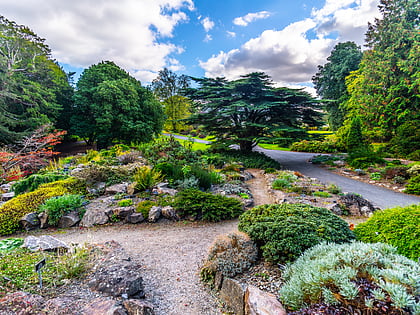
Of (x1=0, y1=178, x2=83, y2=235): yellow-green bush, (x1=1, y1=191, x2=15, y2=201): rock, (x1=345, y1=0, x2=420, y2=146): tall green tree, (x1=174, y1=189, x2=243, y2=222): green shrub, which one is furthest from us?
(x1=345, y1=0, x2=420, y2=146): tall green tree

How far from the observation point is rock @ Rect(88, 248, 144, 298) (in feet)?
6.89

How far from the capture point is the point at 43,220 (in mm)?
4453

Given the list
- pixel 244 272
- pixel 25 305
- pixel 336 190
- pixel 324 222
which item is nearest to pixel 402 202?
pixel 336 190

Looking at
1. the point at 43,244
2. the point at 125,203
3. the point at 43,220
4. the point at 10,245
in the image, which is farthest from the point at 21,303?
the point at 43,220

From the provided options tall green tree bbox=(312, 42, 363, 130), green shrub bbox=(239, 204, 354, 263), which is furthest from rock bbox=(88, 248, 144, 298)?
tall green tree bbox=(312, 42, 363, 130)

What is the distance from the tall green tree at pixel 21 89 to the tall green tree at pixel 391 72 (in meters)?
22.6

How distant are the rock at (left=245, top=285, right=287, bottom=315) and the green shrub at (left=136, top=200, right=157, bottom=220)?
3253mm

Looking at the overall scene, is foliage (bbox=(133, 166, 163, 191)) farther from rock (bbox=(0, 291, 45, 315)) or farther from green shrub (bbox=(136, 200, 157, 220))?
rock (bbox=(0, 291, 45, 315))

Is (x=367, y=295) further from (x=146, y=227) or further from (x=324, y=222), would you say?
(x=146, y=227)

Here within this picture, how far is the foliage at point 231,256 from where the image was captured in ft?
7.89

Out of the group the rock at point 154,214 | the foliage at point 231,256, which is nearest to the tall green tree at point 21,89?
the rock at point 154,214

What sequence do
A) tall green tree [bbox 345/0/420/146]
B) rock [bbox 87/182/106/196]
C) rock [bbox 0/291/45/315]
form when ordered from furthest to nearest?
tall green tree [bbox 345/0/420/146], rock [bbox 87/182/106/196], rock [bbox 0/291/45/315]

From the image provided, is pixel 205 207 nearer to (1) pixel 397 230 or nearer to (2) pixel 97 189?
(1) pixel 397 230

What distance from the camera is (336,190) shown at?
5.86m
